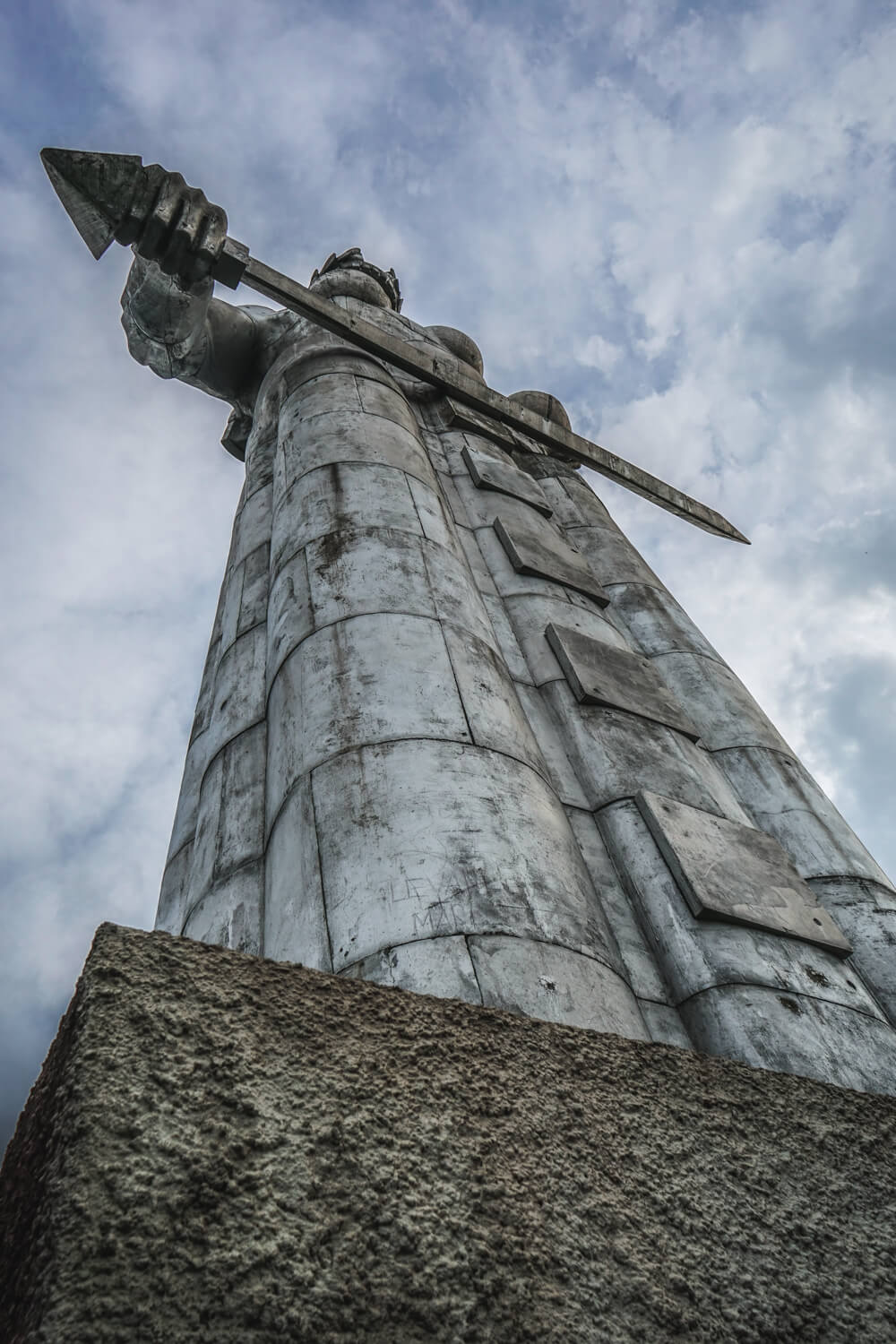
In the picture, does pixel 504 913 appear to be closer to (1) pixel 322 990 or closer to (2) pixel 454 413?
(1) pixel 322 990

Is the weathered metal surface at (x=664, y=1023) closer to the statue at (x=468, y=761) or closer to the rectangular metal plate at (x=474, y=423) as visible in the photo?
the statue at (x=468, y=761)

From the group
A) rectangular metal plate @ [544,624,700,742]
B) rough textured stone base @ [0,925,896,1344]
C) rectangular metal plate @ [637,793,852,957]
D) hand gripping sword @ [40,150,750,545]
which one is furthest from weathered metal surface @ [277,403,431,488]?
rough textured stone base @ [0,925,896,1344]

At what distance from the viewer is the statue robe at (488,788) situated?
2.58 metres

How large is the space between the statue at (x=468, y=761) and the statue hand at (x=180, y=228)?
1 cm

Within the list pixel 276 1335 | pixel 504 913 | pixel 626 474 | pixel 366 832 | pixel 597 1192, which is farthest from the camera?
pixel 626 474

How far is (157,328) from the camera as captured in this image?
248 inches

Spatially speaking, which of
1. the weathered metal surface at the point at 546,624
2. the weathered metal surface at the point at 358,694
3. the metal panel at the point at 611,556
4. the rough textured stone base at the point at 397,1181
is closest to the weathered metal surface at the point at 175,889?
the weathered metal surface at the point at 358,694

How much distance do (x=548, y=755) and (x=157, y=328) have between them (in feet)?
15.1

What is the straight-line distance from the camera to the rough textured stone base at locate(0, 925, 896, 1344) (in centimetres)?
95

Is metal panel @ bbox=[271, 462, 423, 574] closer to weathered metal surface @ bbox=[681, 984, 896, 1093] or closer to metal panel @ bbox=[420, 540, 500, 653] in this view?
metal panel @ bbox=[420, 540, 500, 653]

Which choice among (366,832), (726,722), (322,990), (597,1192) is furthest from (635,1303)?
(726,722)

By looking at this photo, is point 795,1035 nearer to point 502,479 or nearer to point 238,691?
point 238,691

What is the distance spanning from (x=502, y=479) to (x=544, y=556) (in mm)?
1119

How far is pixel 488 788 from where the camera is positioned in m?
2.95
